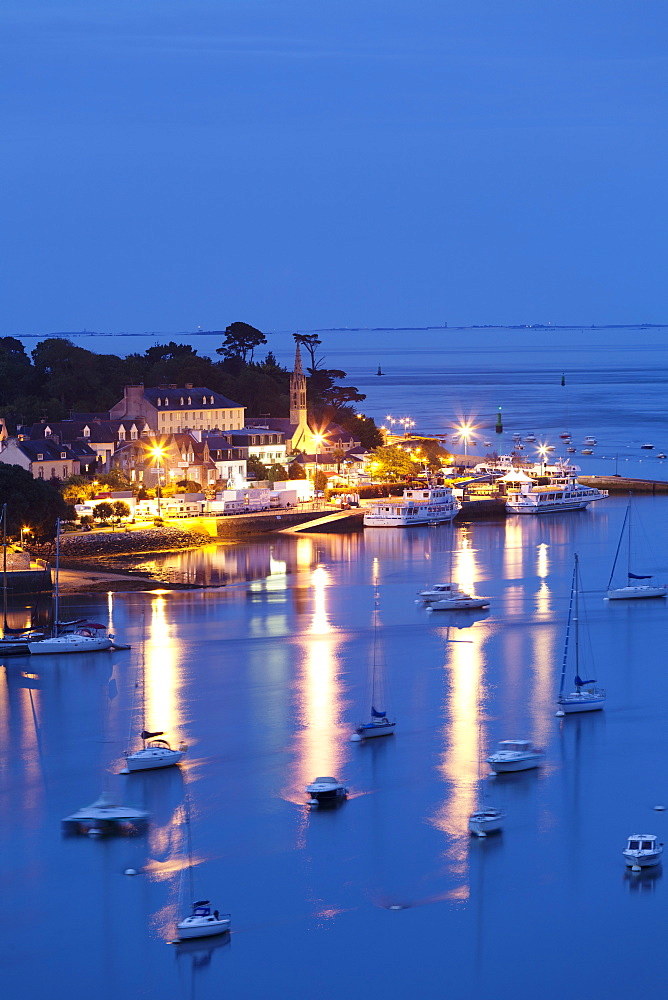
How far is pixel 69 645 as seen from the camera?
19.8 meters

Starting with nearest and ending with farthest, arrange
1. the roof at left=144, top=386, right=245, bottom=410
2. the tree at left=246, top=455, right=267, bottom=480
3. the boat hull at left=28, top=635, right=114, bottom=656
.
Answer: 1. the boat hull at left=28, top=635, right=114, bottom=656
2. the tree at left=246, top=455, right=267, bottom=480
3. the roof at left=144, top=386, right=245, bottom=410

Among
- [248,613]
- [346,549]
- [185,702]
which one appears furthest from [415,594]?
[185,702]

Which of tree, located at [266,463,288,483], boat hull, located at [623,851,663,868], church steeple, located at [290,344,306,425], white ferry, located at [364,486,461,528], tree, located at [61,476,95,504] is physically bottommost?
boat hull, located at [623,851,663,868]

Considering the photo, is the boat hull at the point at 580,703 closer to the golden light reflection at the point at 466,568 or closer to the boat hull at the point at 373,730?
the boat hull at the point at 373,730

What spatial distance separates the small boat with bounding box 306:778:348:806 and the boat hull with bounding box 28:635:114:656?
6.76 m

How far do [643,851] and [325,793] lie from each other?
121 inches

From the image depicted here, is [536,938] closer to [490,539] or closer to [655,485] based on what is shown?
[490,539]

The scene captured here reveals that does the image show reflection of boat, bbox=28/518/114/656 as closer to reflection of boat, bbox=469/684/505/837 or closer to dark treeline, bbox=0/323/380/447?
reflection of boat, bbox=469/684/505/837

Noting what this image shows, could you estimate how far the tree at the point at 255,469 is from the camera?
37.7 m

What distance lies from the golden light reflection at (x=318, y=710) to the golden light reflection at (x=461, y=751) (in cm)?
115

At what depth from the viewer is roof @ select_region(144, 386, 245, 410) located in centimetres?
4119

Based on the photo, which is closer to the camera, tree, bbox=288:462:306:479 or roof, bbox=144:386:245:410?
tree, bbox=288:462:306:479

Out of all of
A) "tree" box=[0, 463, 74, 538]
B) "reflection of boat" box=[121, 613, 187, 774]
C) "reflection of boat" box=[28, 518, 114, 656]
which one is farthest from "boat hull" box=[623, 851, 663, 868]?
"tree" box=[0, 463, 74, 538]

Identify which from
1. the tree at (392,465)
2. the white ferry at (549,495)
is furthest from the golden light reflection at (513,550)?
the tree at (392,465)
